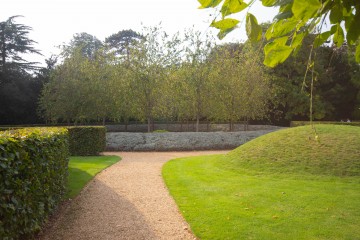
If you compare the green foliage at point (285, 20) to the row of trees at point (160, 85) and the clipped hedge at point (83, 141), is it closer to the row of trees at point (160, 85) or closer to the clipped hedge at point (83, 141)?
the clipped hedge at point (83, 141)

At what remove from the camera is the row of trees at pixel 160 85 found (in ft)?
77.3

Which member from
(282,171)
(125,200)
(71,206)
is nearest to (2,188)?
(71,206)

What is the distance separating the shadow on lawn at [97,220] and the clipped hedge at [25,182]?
0.39m

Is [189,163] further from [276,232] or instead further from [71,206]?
[276,232]

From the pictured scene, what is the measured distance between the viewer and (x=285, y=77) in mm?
33719

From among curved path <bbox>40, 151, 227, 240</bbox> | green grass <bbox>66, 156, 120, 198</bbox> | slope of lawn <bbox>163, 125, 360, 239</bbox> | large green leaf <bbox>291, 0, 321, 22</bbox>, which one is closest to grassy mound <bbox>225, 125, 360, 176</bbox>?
slope of lawn <bbox>163, 125, 360, 239</bbox>

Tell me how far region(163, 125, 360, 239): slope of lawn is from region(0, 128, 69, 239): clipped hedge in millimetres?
2540

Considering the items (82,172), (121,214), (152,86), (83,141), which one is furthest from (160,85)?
(121,214)

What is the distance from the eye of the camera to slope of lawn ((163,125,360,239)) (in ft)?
18.5

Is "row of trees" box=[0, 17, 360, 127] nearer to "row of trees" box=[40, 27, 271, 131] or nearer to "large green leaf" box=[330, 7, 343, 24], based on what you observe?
"row of trees" box=[40, 27, 271, 131]

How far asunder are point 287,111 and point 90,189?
29421 millimetres

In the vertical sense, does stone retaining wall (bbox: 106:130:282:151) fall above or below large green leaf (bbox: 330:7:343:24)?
below

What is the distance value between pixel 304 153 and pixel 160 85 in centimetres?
1388

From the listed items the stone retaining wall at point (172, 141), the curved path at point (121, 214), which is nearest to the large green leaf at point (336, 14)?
the curved path at point (121, 214)
